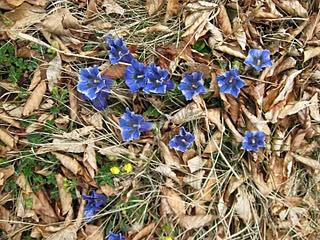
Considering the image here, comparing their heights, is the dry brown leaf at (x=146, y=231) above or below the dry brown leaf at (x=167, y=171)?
below

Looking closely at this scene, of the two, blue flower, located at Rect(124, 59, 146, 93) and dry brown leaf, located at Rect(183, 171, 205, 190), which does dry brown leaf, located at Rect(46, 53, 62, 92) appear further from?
dry brown leaf, located at Rect(183, 171, 205, 190)

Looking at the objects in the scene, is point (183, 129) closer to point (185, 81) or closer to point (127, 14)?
point (185, 81)

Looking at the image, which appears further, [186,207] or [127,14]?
[127,14]

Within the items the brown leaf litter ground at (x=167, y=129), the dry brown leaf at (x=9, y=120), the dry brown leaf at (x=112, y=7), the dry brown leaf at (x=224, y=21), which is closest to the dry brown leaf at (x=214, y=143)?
the brown leaf litter ground at (x=167, y=129)

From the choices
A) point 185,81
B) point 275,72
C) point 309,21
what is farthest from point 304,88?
point 185,81

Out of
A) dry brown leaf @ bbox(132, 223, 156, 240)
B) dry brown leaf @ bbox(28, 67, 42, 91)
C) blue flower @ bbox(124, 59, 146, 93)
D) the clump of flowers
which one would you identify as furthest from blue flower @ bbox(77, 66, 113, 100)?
dry brown leaf @ bbox(132, 223, 156, 240)

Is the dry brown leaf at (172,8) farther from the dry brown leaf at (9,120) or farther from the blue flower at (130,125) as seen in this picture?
the dry brown leaf at (9,120)
